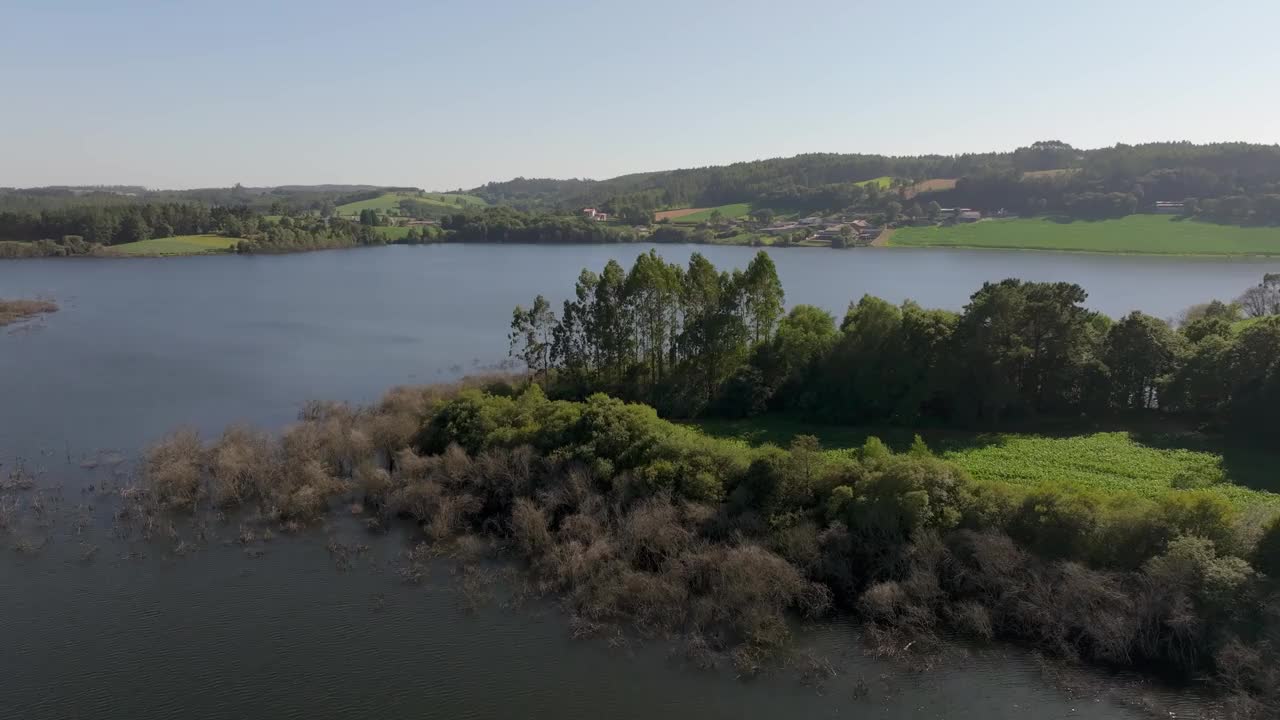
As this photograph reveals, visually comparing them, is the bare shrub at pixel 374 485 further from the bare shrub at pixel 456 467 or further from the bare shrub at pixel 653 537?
the bare shrub at pixel 653 537

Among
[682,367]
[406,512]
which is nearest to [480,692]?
[406,512]

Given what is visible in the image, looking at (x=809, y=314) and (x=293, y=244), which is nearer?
(x=809, y=314)

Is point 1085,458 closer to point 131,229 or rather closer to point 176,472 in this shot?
point 176,472

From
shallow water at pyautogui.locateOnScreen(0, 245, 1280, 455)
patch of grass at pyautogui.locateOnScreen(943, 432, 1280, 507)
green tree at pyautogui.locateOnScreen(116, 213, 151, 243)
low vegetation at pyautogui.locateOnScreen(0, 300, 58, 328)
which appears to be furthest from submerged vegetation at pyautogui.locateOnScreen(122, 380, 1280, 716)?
green tree at pyautogui.locateOnScreen(116, 213, 151, 243)

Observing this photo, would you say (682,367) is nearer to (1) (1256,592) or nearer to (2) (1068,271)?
(1) (1256,592)

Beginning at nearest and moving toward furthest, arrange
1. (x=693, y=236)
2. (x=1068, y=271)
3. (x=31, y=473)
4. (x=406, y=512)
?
1. (x=406, y=512)
2. (x=31, y=473)
3. (x=1068, y=271)
4. (x=693, y=236)

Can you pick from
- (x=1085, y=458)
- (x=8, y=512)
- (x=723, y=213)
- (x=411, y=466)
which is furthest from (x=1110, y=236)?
(x=8, y=512)

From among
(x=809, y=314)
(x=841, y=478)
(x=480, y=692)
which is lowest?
(x=480, y=692)
